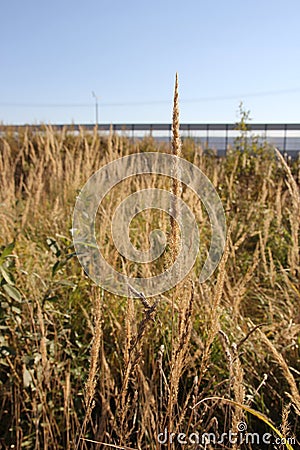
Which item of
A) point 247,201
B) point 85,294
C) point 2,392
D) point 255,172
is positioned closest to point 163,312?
point 85,294

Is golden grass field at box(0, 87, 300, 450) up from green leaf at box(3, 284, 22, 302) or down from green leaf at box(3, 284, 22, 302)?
down

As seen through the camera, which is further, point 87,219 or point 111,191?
point 111,191

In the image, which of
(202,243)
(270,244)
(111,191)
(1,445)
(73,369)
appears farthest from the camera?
(111,191)

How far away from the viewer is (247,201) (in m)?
3.60

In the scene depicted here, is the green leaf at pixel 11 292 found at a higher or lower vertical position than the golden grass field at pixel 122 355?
higher

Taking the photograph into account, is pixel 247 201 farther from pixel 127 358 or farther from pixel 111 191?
pixel 127 358

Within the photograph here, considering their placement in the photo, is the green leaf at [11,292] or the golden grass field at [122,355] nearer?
the golden grass field at [122,355]

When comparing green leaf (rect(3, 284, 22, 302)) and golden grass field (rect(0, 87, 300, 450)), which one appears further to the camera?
green leaf (rect(3, 284, 22, 302))

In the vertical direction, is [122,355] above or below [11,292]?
below

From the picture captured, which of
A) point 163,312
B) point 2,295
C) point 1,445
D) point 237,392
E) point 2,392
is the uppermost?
point 237,392

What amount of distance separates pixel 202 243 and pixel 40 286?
98cm

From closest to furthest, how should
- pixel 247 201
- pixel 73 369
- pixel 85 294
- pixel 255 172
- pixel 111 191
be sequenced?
pixel 73 369 → pixel 85 294 → pixel 111 191 → pixel 247 201 → pixel 255 172

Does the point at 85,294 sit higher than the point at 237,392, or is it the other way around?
the point at 237,392

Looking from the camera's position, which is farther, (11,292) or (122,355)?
(122,355)
